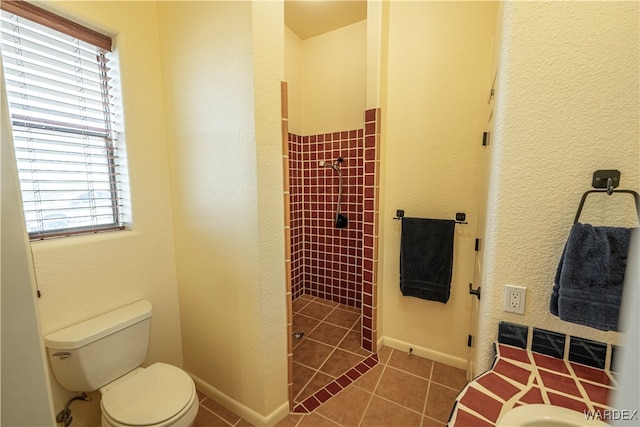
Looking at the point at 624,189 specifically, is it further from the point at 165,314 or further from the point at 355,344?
the point at 165,314

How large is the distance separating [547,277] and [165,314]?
6.53ft

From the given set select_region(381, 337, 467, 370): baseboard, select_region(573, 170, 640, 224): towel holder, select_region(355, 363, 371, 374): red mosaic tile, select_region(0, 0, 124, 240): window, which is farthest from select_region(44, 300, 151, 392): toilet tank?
select_region(573, 170, 640, 224): towel holder

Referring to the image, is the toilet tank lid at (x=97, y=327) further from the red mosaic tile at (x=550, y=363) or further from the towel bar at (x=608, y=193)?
the towel bar at (x=608, y=193)

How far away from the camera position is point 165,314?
5.49 ft

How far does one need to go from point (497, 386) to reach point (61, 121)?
2117 millimetres

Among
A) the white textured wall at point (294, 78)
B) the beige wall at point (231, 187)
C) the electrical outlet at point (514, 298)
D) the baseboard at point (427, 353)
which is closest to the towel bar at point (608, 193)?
the electrical outlet at point (514, 298)

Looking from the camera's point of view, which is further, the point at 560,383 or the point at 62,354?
the point at 62,354

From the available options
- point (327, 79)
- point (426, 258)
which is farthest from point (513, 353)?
point (327, 79)

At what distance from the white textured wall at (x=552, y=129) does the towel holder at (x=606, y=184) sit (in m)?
0.02

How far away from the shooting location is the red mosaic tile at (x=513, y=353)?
0.89m

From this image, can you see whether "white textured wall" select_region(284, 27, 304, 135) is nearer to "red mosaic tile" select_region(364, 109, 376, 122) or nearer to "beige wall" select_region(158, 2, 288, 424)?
"red mosaic tile" select_region(364, 109, 376, 122)

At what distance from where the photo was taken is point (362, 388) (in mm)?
1712

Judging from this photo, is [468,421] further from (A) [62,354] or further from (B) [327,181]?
(B) [327,181]

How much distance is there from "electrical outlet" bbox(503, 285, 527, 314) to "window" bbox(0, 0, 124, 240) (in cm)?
195
